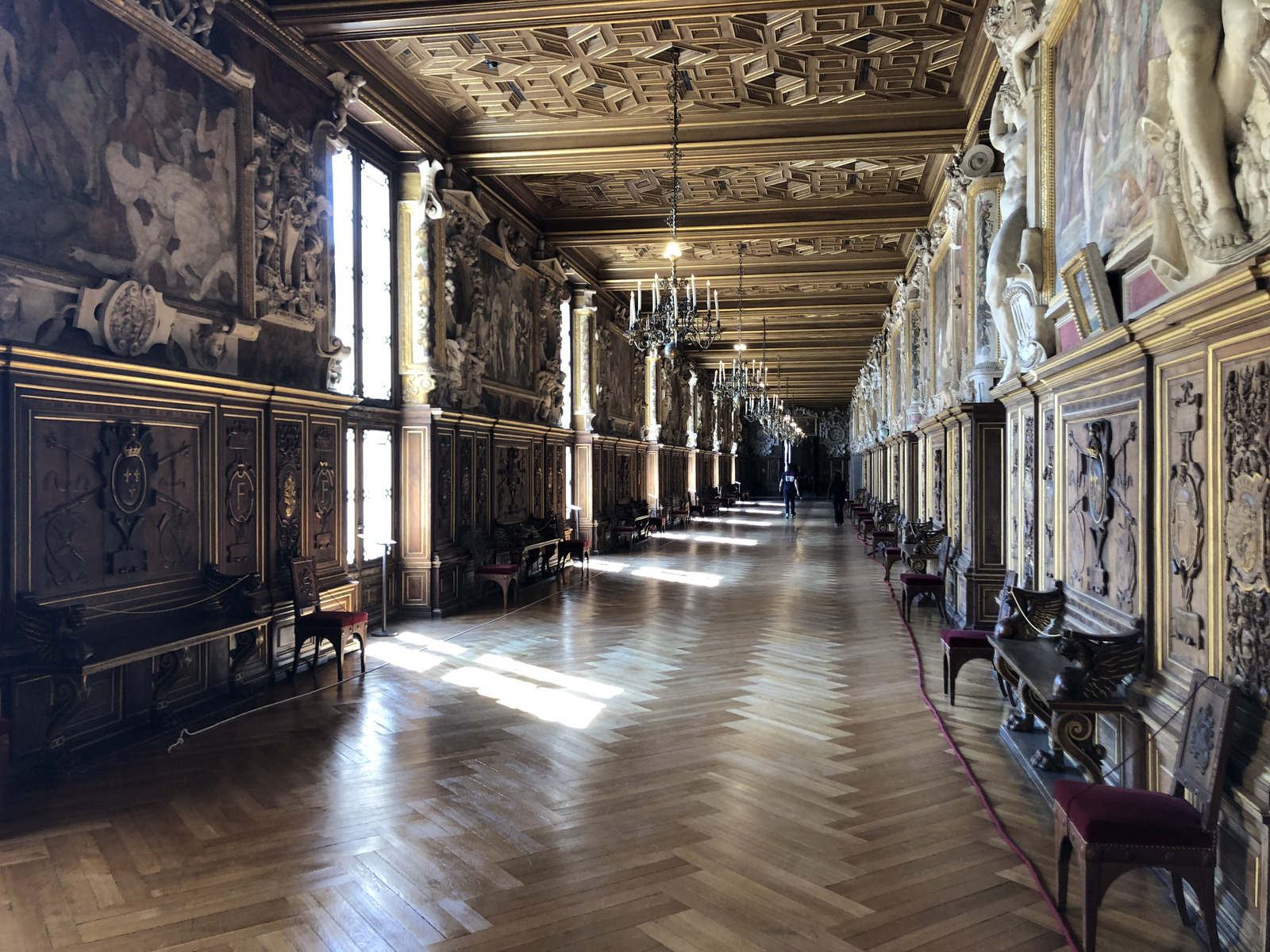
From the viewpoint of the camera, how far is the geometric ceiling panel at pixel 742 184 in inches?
440

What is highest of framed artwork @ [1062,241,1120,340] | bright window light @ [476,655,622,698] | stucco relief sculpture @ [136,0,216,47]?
stucco relief sculpture @ [136,0,216,47]

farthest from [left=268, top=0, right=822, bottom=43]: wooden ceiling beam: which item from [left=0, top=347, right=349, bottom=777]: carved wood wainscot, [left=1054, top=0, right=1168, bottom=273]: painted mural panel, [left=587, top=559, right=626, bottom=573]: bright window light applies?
[left=587, top=559, right=626, bottom=573]: bright window light

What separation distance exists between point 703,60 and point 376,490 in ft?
18.7

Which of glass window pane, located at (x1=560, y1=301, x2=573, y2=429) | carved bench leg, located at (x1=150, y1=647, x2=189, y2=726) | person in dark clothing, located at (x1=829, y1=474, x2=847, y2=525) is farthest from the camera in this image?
person in dark clothing, located at (x1=829, y1=474, x2=847, y2=525)

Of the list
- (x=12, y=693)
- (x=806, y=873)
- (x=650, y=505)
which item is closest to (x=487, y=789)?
(x=806, y=873)

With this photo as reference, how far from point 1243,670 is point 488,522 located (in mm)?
9439

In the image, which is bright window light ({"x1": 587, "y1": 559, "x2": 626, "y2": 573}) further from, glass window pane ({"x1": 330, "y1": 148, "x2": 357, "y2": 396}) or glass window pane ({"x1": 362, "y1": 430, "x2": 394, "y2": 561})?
glass window pane ({"x1": 330, "y1": 148, "x2": 357, "y2": 396})

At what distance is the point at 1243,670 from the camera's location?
3041 millimetres

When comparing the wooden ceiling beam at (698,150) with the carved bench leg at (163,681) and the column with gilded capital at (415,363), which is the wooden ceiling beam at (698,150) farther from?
the carved bench leg at (163,681)

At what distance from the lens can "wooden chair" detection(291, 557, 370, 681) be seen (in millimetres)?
6699

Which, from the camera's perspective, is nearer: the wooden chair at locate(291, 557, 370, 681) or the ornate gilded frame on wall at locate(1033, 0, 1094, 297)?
the ornate gilded frame on wall at locate(1033, 0, 1094, 297)

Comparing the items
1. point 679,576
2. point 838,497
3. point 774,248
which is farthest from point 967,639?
point 838,497

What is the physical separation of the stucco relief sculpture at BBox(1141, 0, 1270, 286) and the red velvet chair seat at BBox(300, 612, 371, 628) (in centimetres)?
608

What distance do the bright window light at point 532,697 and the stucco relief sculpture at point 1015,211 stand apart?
422 cm
